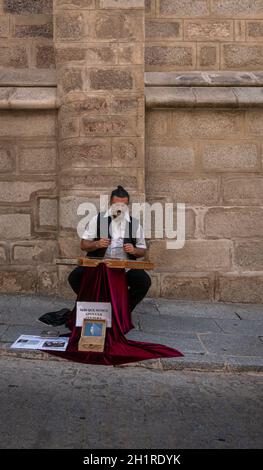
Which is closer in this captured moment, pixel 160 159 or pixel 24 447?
pixel 24 447

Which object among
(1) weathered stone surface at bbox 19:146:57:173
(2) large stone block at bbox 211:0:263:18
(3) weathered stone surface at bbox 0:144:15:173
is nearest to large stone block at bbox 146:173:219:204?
(1) weathered stone surface at bbox 19:146:57:173

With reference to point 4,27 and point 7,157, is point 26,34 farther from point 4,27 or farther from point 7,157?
point 7,157

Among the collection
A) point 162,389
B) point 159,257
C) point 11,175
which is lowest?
point 162,389

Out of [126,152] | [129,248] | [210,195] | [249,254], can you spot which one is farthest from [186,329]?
[126,152]

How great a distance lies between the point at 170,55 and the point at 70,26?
142 cm

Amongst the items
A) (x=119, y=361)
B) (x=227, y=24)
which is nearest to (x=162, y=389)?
(x=119, y=361)

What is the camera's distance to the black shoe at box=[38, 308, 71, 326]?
4973 mm

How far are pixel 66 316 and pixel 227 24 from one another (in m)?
4.52

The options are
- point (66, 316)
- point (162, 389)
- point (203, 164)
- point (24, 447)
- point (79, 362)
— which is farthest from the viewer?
point (203, 164)

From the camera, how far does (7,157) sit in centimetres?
631

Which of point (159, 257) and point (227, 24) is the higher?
point (227, 24)

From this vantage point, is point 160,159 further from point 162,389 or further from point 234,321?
point 162,389

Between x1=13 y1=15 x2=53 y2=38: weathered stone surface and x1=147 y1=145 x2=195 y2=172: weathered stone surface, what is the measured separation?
2191mm

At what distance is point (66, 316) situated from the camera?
16.6ft
